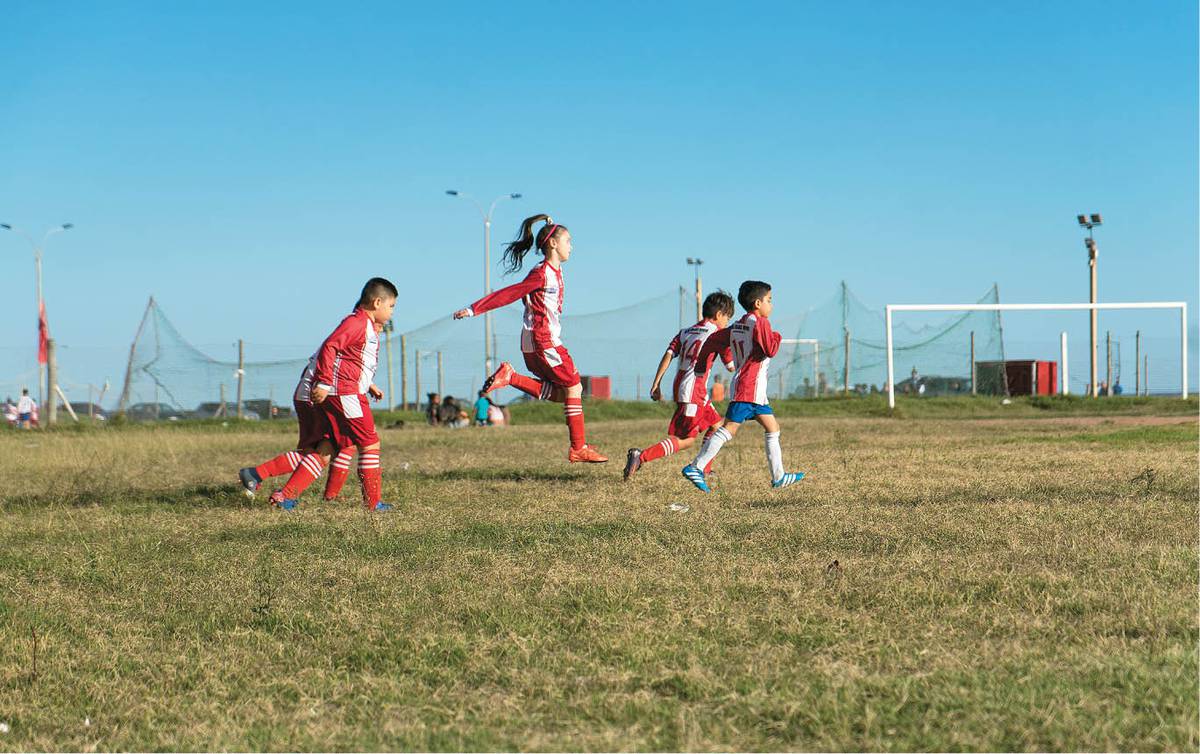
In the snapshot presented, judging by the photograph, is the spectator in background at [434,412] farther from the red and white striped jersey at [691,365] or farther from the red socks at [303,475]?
the red socks at [303,475]

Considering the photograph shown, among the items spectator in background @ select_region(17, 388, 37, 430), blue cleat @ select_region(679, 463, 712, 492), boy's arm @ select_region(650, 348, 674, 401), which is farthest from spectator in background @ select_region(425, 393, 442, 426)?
blue cleat @ select_region(679, 463, 712, 492)

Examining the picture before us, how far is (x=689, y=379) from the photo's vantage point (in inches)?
390

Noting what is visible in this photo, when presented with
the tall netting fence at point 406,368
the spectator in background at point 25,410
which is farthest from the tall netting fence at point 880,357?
the spectator in background at point 25,410

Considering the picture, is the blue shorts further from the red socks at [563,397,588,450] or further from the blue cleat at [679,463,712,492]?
the red socks at [563,397,588,450]

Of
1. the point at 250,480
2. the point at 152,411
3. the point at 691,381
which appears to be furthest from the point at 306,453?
the point at 152,411

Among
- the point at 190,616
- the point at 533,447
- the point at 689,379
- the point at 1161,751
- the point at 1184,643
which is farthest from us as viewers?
the point at 533,447

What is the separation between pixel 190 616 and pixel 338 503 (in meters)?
3.92

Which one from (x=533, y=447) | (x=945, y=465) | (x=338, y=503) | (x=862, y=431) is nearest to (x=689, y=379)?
(x=945, y=465)

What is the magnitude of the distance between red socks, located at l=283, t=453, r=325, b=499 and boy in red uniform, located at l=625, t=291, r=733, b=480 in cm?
257

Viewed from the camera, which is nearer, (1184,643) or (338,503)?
(1184,643)

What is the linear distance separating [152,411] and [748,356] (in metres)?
29.8

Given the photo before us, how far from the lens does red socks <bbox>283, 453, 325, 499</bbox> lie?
855 cm

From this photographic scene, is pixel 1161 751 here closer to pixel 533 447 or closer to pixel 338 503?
pixel 338 503

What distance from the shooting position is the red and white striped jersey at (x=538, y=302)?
9.42m
